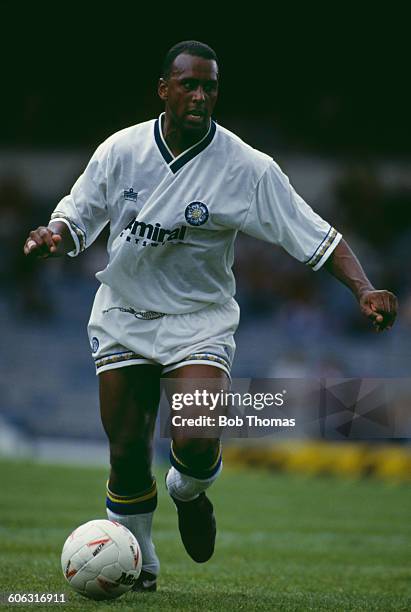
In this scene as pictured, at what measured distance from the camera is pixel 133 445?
5.80 meters

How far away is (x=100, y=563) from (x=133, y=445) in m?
0.64

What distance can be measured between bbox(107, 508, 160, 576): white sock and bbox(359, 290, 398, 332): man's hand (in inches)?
61.1

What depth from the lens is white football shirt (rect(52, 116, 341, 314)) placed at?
229 inches

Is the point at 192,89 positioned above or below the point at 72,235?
above

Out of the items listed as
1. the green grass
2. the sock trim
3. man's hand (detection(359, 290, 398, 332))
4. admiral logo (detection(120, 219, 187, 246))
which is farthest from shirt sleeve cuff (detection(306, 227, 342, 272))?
the green grass

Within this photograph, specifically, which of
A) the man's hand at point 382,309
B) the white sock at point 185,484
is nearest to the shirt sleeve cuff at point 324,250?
the man's hand at point 382,309

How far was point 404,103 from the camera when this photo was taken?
85.0 feet

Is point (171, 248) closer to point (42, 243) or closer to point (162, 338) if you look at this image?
point (162, 338)

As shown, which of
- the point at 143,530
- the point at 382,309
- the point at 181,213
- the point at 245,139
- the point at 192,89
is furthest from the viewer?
the point at 245,139

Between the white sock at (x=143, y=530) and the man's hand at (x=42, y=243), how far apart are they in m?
1.38

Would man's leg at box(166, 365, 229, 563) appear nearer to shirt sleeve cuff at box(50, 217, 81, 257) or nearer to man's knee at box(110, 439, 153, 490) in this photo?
man's knee at box(110, 439, 153, 490)

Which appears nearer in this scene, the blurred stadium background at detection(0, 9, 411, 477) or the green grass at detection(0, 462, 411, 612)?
the green grass at detection(0, 462, 411, 612)

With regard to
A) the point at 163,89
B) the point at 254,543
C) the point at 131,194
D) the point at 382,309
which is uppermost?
the point at 163,89

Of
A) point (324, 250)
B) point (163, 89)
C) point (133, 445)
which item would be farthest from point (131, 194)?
point (133, 445)
